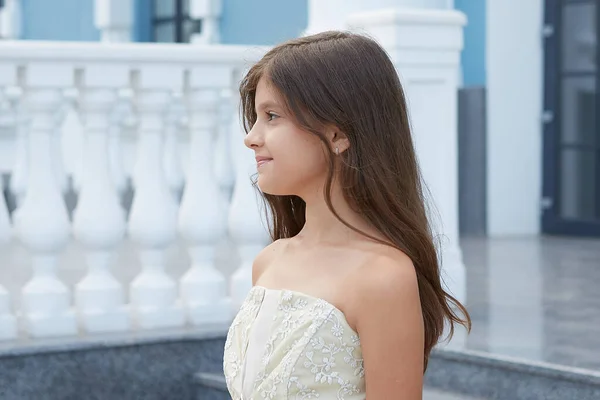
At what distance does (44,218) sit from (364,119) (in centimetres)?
214

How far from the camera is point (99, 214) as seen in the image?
12.6 ft

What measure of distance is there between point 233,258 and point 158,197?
1799 millimetres

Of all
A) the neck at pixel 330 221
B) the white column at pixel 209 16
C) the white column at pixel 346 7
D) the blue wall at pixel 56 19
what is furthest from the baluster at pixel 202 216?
the blue wall at pixel 56 19

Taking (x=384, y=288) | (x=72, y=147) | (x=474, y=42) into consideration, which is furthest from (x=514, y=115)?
(x=384, y=288)

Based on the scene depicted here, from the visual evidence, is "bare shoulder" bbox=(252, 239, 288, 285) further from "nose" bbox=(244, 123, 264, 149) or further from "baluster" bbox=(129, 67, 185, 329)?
"baluster" bbox=(129, 67, 185, 329)

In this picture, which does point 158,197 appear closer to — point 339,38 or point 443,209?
point 443,209

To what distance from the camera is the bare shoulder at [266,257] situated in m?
2.07

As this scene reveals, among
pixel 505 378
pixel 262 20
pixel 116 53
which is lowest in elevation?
pixel 505 378

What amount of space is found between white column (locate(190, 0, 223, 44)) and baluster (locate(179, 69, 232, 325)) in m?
4.12

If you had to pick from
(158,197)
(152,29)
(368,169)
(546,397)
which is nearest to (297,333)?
(368,169)

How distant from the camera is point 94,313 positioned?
3.90 metres

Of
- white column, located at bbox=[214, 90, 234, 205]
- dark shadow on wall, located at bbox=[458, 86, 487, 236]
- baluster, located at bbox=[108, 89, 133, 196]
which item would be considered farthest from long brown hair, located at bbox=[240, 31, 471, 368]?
dark shadow on wall, located at bbox=[458, 86, 487, 236]

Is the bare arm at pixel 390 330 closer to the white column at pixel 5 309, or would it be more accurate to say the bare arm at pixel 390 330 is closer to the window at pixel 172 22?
the white column at pixel 5 309

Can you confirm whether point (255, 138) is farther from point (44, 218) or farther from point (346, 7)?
point (346, 7)
